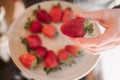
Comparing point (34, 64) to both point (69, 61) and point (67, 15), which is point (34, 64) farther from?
point (67, 15)

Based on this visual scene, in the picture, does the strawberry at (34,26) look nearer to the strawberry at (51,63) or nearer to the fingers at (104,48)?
the strawberry at (51,63)

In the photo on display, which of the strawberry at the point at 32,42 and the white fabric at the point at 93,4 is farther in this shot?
the white fabric at the point at 93,4

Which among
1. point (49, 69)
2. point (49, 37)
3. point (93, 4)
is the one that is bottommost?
point (49, 69)

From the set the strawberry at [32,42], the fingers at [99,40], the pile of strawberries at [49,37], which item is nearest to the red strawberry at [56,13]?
the pile of strawberries at [49,37]

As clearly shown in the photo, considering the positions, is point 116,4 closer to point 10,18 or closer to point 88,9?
point 88,9

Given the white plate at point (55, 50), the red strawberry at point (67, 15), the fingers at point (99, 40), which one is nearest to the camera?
the fingers at point (99, 40)

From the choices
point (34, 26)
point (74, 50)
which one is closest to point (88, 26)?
point (74, 50)
